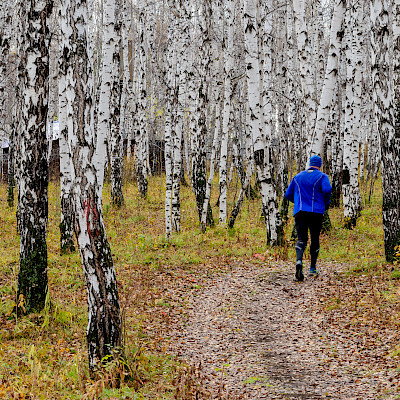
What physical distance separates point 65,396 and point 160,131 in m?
33.0

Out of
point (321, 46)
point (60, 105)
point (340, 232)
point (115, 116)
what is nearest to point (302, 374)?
point (60, 105)

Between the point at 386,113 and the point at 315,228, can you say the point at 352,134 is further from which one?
the point at 315,228

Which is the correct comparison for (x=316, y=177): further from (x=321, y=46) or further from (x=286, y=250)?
(x=321, y=46)

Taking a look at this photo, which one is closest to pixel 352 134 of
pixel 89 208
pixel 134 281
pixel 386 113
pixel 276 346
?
pixel 386 113

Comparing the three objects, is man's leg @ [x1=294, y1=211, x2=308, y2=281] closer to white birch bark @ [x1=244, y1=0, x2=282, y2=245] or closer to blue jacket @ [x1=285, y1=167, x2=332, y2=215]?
blue jacket @ [x1=285, y1=167, x2=332, y2=215]

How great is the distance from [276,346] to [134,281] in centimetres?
339

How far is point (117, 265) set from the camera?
9.16 metres

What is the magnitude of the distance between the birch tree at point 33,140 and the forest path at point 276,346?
2.40 m

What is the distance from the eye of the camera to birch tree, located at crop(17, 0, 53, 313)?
616 centimetres

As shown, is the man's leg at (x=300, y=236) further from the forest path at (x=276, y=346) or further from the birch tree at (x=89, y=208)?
the birch tree at (x=89, y=208)

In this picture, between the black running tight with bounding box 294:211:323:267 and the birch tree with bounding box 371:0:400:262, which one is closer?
the birch tree with bounding box 371:0:400:262

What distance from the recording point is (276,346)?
18.1ft

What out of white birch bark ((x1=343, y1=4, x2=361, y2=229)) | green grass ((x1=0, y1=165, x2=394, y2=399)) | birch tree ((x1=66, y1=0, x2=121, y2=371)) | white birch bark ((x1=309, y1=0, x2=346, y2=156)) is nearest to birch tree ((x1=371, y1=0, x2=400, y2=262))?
green grass ((x1=0, y1=165, x2=394, y2=399))

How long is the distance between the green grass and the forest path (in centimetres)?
46
